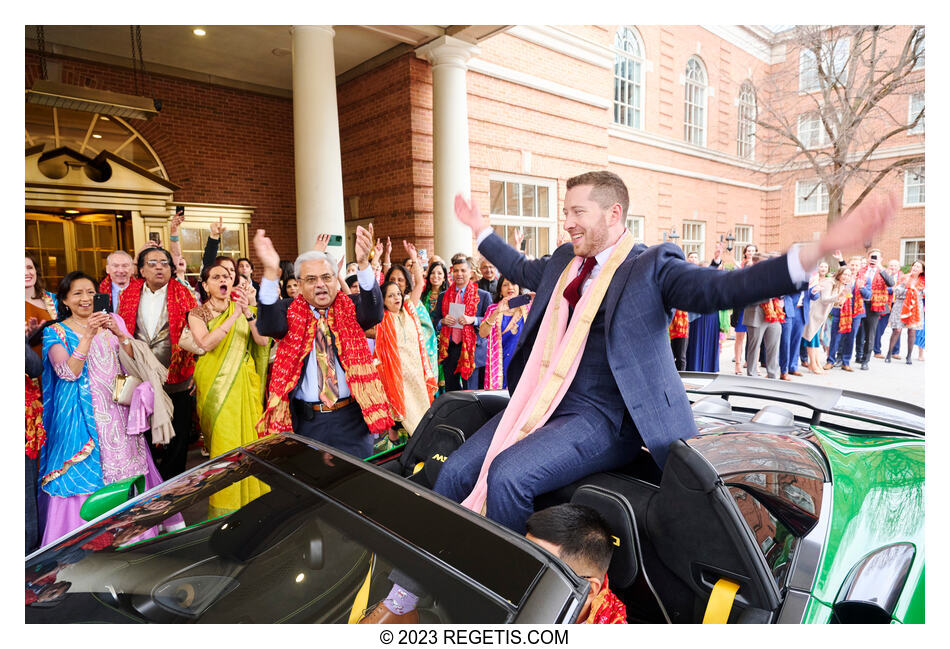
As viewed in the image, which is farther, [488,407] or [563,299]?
[488,407]

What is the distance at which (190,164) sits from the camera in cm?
988

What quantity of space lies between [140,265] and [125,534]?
3.12m

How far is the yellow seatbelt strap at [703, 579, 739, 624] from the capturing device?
1315 mm

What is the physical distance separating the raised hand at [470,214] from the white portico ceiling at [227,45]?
232 inches

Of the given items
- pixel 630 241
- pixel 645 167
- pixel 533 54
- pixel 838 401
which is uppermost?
pixel 533 54

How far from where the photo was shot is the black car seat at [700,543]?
1.29 metres

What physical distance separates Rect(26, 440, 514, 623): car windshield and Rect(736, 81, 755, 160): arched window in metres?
19.4

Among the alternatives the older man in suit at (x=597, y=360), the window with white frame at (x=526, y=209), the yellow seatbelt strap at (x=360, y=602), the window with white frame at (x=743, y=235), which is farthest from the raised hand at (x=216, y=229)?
the window with white frame at (x=743, y=235)

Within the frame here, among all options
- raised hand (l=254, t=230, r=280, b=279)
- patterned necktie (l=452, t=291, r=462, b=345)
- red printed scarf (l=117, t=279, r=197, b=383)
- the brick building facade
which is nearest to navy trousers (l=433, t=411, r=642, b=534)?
raised hand (l=254, t=230, r=280, b=279)

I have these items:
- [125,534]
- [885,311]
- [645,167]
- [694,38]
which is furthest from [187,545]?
[694,38]

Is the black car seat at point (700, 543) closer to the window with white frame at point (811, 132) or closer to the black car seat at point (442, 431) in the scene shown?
the black car seat at point (442, 431)

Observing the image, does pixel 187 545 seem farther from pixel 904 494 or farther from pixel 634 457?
pixel 904 494

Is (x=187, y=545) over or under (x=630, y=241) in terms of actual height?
under

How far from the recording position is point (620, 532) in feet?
4.98
